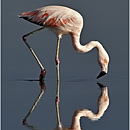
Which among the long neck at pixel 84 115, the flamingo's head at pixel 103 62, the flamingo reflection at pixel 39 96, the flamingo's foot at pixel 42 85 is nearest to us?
the long neck at pixel 84 115

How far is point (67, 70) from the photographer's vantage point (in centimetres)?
1420

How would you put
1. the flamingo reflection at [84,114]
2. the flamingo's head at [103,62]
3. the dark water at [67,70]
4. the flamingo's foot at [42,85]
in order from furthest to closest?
the flamingo's head at [103,62] → the flamingo's foot at [42,85] → the dark water at [67,70] → the flamingo reflection at [84,114]

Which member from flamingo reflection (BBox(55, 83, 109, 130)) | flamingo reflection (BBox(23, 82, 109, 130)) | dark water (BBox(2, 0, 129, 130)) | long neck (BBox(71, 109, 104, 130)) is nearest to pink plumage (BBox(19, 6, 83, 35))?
dark water (BBox(2, 0, 129, 130))

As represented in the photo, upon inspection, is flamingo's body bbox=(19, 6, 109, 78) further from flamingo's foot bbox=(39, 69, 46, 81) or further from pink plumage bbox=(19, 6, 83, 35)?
flamingo's foot bbox=(39, 69, 46, 81)

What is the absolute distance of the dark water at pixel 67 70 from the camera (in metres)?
9.74

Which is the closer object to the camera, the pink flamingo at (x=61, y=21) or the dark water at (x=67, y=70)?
the dark water at (x=67, y=70)

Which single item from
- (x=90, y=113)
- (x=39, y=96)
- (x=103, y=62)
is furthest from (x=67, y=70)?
(x=90, y=113)

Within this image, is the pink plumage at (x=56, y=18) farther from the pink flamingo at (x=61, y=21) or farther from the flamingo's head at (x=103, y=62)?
the flamingo's head at (x=103, y=62)

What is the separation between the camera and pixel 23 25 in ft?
57.3

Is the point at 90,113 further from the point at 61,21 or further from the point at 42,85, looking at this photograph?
the point at 61,21

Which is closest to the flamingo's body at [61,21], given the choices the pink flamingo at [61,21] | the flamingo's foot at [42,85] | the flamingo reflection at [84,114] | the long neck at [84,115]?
the pink flamingo at [61,21]
